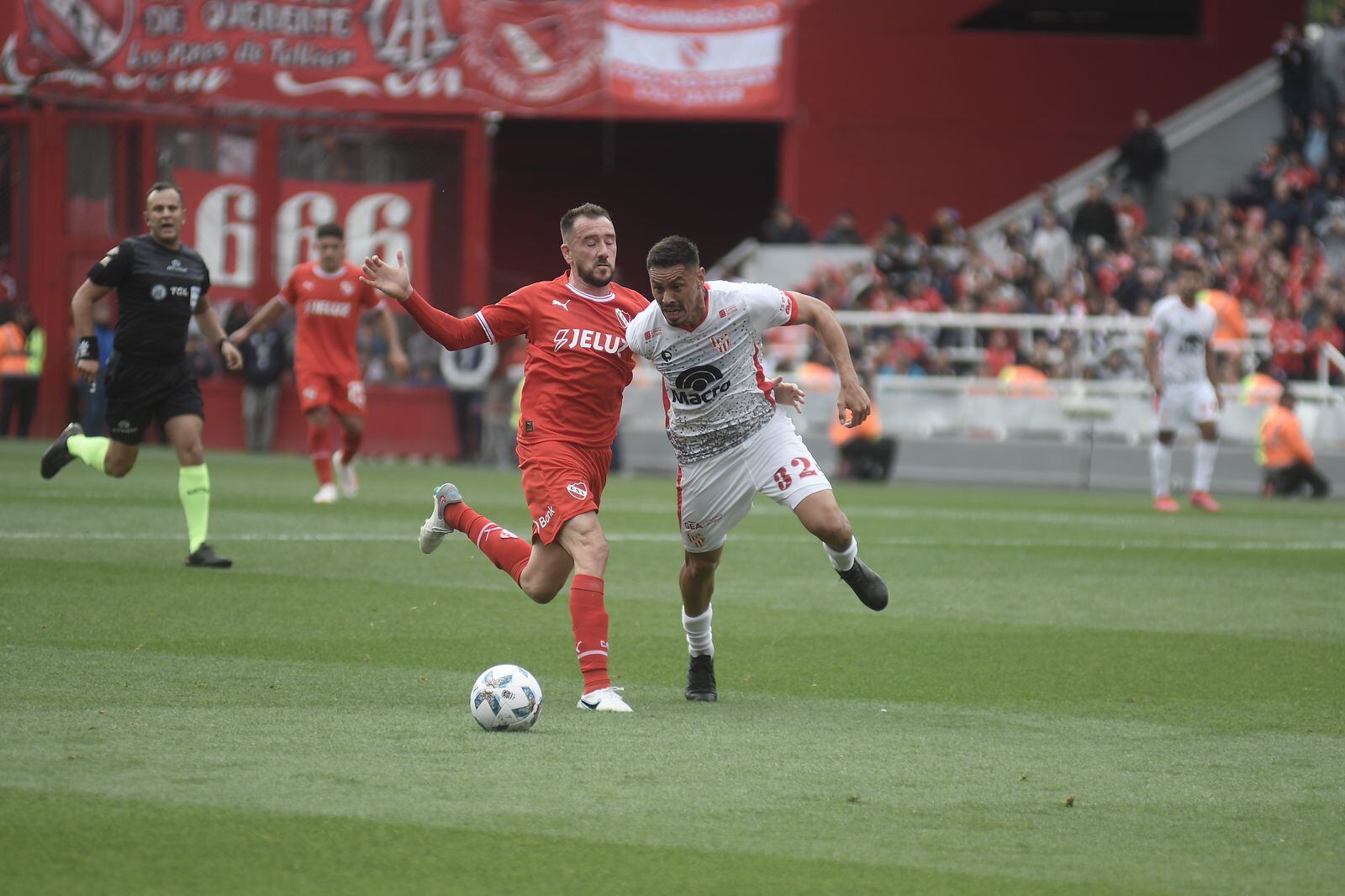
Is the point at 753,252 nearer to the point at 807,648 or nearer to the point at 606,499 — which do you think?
the point at 606,499

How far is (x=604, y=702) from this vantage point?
7340 millimetres

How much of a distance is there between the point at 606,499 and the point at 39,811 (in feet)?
47.1

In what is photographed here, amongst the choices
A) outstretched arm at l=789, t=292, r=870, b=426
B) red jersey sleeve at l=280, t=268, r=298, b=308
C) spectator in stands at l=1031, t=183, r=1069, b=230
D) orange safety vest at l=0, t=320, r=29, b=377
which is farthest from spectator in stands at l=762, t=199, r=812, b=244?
outstretched arm at l=789, t=292, r=870, b=426

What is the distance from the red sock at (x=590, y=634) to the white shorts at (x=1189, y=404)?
13.1 meters

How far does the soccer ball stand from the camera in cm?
674

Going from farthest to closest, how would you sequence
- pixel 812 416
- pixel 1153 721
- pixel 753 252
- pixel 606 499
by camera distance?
pixel 753 252 → pixel 812 416 → pixel 606 499 → pixel 1153 721

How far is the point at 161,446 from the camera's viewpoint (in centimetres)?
2689

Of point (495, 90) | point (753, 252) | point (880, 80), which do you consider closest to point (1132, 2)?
point (880, 80)

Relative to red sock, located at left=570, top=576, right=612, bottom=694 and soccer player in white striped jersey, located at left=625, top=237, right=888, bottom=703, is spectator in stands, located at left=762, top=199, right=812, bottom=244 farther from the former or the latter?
red sock, located at left=570, top=576, right=612, bottom=694

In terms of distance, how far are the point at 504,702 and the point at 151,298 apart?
589 cm

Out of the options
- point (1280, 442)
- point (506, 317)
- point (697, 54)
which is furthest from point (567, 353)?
point (697, 54)

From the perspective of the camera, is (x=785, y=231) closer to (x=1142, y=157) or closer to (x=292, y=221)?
(x=1142, y=157)

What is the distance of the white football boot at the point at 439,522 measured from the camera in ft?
27.5

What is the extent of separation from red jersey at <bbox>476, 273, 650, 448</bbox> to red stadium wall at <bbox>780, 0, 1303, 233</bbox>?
86.4 feet
